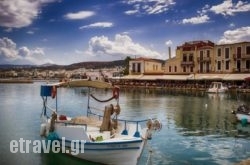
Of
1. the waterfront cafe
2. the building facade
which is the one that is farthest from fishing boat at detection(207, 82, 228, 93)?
the building facade

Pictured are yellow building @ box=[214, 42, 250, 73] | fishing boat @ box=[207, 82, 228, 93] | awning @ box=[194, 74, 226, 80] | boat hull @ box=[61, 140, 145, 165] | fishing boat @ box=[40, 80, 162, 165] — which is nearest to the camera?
boat hull @ box=[61, 140, 145, 165]

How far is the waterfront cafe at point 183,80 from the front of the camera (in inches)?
2697

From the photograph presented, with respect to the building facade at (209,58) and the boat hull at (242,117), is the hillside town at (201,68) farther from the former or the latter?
the boat hull at (242,117)

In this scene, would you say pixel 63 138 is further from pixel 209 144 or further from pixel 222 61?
pixel 222 61

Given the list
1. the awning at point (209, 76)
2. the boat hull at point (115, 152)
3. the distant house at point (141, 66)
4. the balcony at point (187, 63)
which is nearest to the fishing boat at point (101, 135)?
the boat hull at point (115, 152)

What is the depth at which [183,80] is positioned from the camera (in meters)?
76.4

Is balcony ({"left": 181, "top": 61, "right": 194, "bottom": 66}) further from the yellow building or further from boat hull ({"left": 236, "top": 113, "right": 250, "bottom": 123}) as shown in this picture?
boat hull ({"left": 236, "top": 113, "right": 250, "bottom": 123})

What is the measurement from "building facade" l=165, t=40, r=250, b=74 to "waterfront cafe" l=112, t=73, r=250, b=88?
9.20 ft

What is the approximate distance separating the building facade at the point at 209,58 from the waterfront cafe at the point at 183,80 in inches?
110

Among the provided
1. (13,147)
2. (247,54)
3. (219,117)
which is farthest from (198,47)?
(13,147)

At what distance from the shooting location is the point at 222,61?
243ft

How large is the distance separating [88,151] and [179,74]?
67078 millimetres

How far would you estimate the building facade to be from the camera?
7112cm

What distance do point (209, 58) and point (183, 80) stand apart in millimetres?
6975
